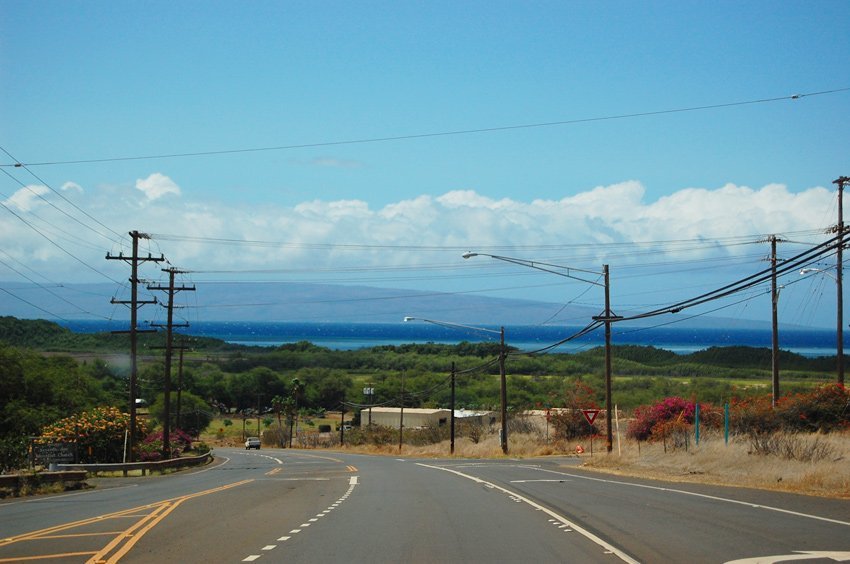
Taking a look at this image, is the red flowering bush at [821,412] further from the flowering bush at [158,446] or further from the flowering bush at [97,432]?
the flowering bush at [158,446]

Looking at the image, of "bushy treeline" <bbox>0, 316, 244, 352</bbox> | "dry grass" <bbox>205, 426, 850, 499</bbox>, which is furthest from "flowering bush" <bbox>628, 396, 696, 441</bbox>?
"bushy treeline" <bbox>0, 316, 244, 352</bbox>

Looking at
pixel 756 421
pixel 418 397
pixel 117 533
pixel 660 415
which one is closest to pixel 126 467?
pixel 660 415

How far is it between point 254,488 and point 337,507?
8.27m

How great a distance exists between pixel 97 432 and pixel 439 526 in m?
36.5

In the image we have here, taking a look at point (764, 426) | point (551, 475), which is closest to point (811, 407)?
point (764, 426)

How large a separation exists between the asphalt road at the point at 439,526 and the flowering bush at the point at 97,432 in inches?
906

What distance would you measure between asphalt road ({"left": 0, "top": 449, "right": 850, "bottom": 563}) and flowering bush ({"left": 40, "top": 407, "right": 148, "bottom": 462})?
75.5 ft

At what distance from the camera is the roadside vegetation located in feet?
116

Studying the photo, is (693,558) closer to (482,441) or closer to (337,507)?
(337,507)

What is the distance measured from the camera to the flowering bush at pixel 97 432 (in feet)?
153

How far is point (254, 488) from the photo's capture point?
27672 millimetres

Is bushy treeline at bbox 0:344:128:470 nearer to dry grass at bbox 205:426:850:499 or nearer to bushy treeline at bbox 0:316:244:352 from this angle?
bushy treeline at bbox 0:316:244:352

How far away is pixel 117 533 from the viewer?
1516 centimetres

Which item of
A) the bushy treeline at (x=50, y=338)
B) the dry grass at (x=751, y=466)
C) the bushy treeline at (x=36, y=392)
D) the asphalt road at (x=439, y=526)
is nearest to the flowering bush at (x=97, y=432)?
the bushy treeline at (x=36, y=392)
